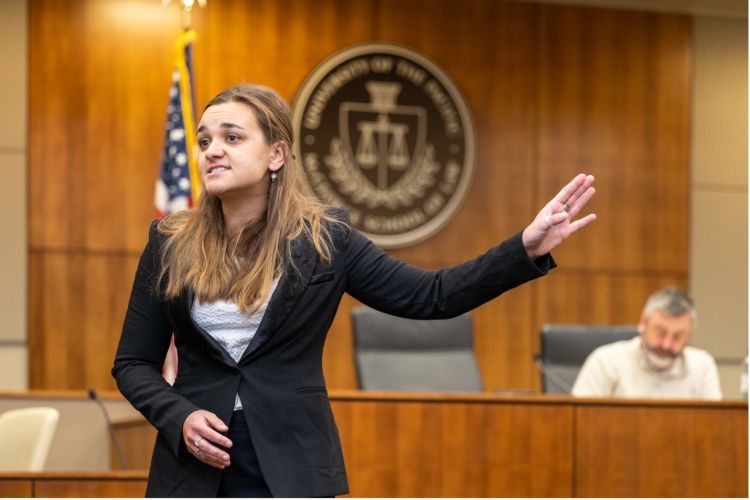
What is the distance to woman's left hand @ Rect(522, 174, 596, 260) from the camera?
1.99 metres

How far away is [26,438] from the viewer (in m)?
4.19

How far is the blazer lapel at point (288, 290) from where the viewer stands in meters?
1.99

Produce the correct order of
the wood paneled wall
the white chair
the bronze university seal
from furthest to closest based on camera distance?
the bronze university seal → the wood paneled wall → the white chair

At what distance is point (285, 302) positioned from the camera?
202cm

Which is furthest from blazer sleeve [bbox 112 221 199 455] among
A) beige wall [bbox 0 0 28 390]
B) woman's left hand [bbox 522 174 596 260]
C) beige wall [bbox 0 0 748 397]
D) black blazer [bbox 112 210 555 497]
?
beige wall [bbox 0 0 748 397]

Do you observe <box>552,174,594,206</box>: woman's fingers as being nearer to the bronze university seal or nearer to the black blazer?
the black blazer

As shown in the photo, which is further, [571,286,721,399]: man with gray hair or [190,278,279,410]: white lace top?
[571,286,721,399]: man with gray hair

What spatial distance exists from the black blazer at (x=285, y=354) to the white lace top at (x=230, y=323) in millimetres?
20

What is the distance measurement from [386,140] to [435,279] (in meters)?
5.49

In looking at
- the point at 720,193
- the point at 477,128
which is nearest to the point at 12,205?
the point at 477,128

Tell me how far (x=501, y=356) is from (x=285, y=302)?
572cm

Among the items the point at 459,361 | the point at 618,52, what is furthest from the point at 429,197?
the point at 459,361

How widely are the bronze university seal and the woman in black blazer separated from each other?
5211mm

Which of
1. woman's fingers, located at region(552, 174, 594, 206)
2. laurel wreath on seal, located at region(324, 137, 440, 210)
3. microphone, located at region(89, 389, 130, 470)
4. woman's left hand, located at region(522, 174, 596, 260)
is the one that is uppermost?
laurel wreath on seal, located at region(324, 137, 440, 210)
